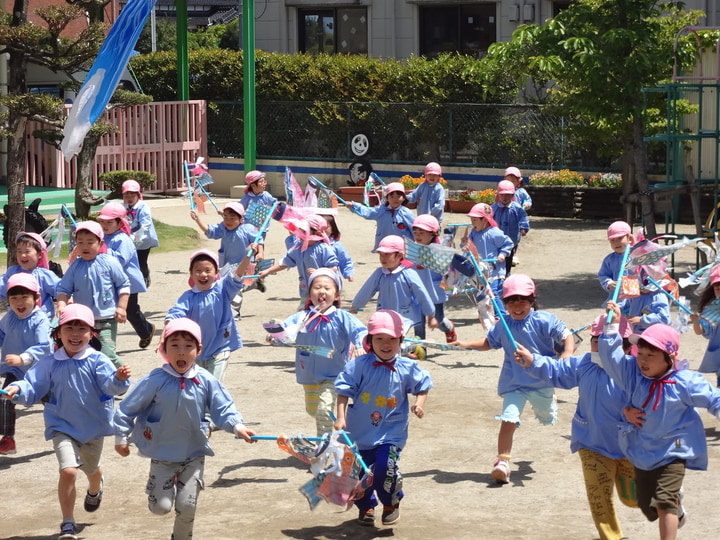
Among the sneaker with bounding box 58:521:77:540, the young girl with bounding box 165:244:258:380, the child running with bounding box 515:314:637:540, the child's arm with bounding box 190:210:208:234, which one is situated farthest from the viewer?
the child's arm with bounding box 190:210:208:234

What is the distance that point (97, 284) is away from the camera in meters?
10.1

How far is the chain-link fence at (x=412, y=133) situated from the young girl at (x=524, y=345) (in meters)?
14.9

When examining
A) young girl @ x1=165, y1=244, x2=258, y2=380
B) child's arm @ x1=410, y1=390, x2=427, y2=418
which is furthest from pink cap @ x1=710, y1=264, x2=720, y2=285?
young girl @ x1=165, y1=244, x2=258, y2=380

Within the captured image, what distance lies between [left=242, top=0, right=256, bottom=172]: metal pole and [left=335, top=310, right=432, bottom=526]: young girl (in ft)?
62.4

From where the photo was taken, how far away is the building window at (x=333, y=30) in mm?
34562

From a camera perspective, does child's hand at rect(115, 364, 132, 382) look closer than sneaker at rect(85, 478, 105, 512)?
Yes

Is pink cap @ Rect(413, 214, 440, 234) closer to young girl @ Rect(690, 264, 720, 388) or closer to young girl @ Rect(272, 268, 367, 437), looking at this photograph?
young girl @ Rect(272, 268, 367, 437)

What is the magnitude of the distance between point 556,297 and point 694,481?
7.49 m

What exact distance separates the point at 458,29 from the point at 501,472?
26.4m

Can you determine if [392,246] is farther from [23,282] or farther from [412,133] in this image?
[412,133]

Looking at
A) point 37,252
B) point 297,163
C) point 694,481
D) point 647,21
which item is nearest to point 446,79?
point 297,163

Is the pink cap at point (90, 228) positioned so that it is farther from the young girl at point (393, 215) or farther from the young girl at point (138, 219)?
the young girl at point (393, 215)

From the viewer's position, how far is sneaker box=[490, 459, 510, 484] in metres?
8.02

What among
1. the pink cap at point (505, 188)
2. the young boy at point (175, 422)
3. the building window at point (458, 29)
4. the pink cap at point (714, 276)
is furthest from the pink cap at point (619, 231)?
the building window at point (458, 29)
